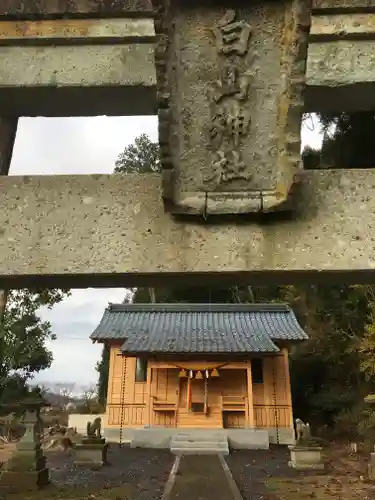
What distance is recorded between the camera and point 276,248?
248 centimetres

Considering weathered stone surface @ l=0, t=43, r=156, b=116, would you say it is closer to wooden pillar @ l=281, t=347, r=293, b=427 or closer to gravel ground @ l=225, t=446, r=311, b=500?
gravel ground @ l=225, t=446, r=311, b=500

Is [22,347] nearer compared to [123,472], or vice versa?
[123,472]

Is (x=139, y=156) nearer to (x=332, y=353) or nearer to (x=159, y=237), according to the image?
(x=332, y=353)

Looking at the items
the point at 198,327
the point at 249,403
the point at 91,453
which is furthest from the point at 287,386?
the point at 91,453

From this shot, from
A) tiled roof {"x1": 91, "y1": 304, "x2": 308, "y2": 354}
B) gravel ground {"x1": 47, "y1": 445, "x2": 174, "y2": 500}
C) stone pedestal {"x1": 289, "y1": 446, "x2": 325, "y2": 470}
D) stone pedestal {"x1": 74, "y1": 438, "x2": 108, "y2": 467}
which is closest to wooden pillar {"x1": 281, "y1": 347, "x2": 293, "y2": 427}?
tiled roof {"x1": 91, "y1": 304, "x2": 308, "y2": 354}

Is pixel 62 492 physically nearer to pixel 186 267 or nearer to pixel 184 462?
pixel 184 462

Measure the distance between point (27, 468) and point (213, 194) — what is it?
28.1 ft

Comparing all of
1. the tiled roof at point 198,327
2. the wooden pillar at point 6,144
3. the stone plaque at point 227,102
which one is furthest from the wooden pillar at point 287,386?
the stone plaque at point 227,102

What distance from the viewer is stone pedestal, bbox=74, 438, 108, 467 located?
40.6 ft

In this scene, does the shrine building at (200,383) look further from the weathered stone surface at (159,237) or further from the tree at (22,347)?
the weathered stone surface at (159,237)

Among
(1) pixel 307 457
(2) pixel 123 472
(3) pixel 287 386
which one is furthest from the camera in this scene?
(3) pixel 287 386

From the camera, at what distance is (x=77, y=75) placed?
2934mm

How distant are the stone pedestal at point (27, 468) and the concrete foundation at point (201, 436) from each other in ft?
23.5

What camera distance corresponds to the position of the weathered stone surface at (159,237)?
8.12ft
